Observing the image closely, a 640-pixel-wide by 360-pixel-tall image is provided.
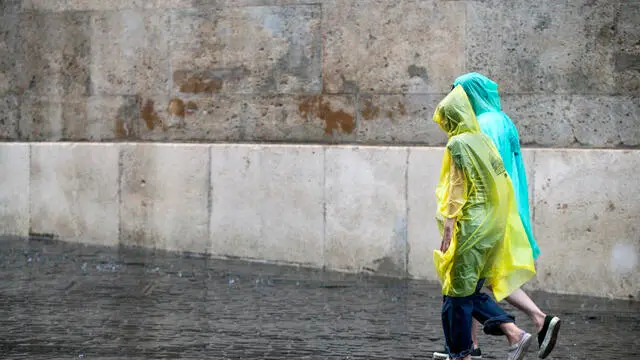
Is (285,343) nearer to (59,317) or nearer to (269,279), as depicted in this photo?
(59,317)

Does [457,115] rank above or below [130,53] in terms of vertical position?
below

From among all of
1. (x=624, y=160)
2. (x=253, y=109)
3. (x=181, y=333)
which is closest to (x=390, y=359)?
(x=181, y=333)

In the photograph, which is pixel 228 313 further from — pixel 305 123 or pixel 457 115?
pixel 305 123

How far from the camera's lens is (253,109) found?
1127cm

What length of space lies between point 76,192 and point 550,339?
6409 mm

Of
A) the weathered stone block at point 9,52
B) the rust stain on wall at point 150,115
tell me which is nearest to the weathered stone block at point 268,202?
the rust stain on wall at point 150,115

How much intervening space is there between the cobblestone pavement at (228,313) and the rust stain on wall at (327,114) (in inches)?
53.7

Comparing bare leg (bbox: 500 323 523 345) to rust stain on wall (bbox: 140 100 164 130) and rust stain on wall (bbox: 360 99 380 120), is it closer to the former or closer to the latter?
rust stain on wall (bbox: 360 99 380 120)

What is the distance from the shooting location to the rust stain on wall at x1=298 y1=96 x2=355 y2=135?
10.8 meters

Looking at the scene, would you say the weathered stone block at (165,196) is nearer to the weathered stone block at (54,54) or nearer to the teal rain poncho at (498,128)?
the weathered stone block at (54,54)

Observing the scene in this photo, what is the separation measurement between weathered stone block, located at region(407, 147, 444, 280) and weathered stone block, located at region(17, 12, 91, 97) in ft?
12.8

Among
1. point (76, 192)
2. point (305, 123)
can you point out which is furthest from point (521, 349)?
point (76, 192)

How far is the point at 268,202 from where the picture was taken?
10773mm

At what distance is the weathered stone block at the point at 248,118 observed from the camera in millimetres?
10891
